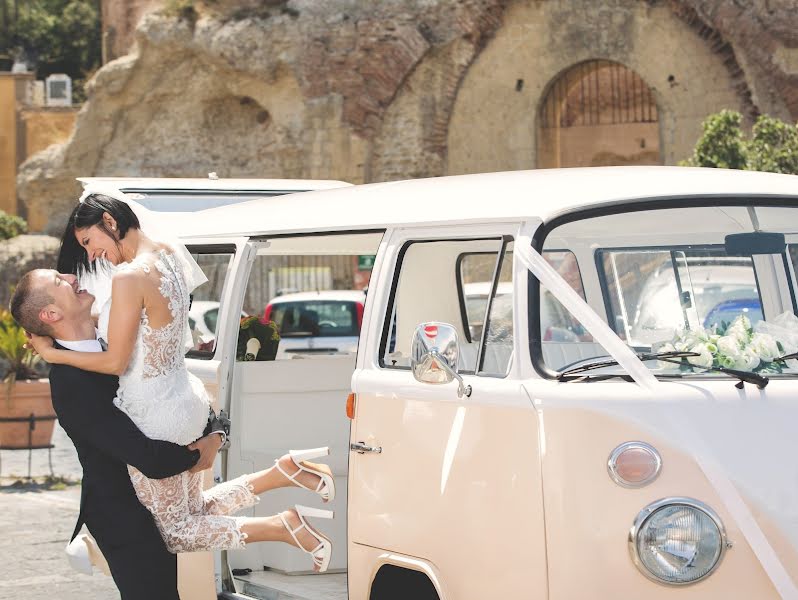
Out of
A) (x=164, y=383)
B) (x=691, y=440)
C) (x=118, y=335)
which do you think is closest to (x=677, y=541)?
(x=691, y=440)

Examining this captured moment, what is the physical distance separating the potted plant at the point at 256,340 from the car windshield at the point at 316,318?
34.2 feet

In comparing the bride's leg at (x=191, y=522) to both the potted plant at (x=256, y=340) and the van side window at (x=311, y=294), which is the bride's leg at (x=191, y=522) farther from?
the potted plant at (x=256, y=340)

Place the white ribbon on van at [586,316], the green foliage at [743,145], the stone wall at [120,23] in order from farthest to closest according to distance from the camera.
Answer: the stone wall at [120,23] → the green foliage at [743,145] → the white ribbon on van at [586,316]

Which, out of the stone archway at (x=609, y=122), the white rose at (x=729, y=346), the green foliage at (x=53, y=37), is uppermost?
the green foliage at (x=53, y=37)

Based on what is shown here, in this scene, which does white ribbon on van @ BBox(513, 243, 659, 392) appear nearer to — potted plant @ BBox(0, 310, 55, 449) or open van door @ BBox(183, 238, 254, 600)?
open van door @ BBox(183, 238, 254, 600)

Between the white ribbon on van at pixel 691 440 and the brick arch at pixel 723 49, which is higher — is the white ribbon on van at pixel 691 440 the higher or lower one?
the lower one

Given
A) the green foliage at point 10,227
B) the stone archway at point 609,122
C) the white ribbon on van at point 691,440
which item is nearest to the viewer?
the white ribbon on van at point 691,440

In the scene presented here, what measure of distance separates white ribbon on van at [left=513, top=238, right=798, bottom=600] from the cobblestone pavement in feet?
14.7

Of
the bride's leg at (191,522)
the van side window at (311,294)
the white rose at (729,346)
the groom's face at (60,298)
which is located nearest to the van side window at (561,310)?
the white rose at (729,346)

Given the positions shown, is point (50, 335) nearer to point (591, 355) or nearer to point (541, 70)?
point (591, 355)

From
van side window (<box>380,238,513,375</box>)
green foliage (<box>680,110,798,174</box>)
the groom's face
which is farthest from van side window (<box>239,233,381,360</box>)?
green foliage (<box>680,110,798,174</box>)

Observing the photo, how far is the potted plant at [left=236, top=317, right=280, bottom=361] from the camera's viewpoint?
6.75m

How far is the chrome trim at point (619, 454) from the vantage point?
3963mm

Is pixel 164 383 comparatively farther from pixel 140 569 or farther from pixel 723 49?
pixel 723 49
